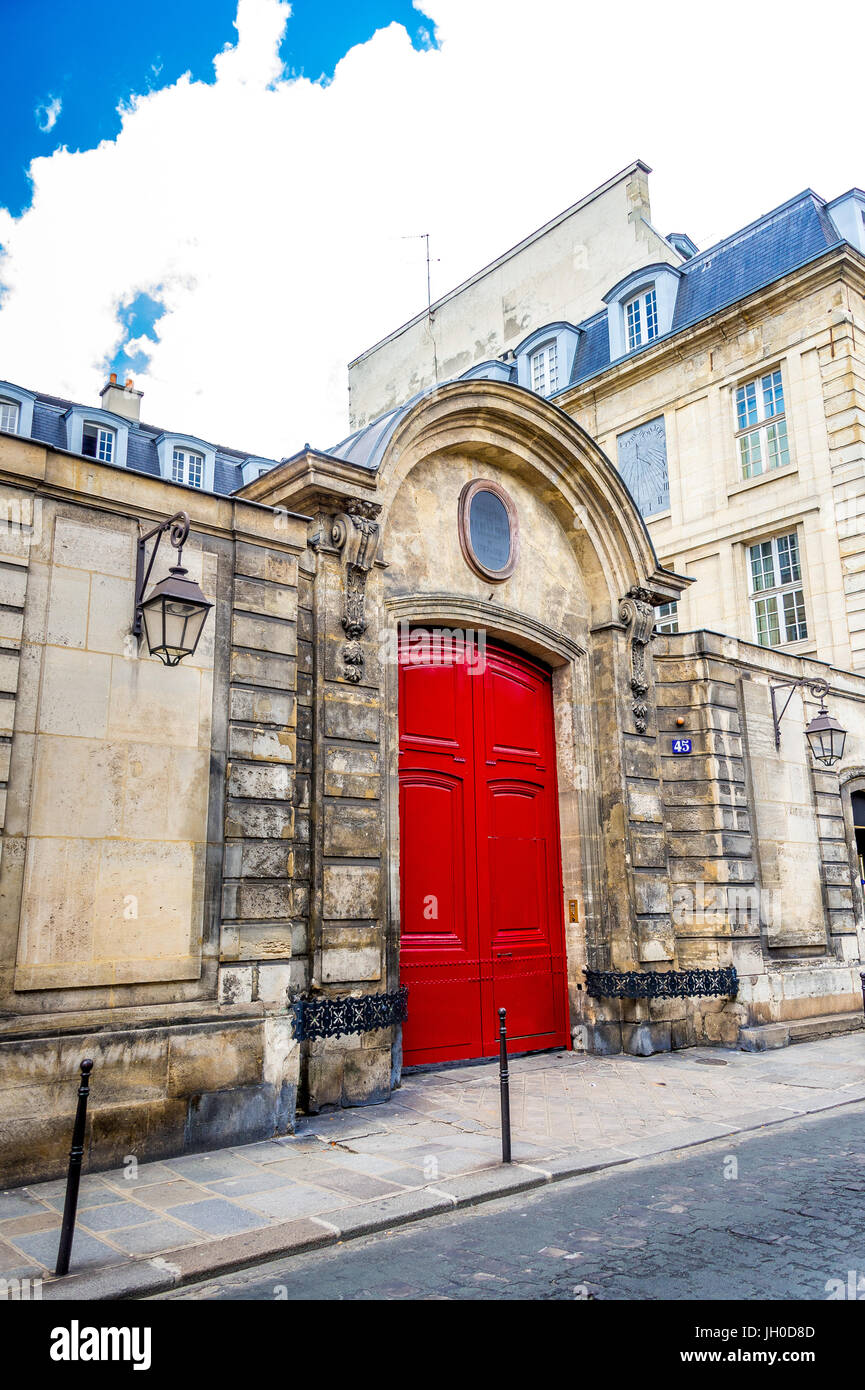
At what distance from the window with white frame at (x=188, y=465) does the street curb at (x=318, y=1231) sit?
45.3ft

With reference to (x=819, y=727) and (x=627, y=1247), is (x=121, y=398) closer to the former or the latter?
(x=819, y=727)

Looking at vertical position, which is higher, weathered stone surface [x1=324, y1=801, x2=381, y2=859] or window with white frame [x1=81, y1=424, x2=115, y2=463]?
window with white frame [x1=81, y1=424, x2=115, y2=463]

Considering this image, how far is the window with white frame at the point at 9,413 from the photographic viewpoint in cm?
1472

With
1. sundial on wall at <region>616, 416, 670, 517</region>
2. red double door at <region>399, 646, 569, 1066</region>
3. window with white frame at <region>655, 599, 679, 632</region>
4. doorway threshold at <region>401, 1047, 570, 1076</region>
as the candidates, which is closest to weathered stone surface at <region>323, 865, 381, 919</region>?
red double door at <region>399, 646, 569, 1066</region>

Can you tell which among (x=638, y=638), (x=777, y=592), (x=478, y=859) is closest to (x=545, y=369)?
(x=777, y=592)

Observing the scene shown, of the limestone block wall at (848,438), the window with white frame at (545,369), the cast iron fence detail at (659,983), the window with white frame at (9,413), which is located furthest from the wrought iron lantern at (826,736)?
the window with white frame at (9,413)

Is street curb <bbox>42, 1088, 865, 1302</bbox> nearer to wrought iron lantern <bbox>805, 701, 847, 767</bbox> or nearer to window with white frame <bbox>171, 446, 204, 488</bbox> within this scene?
wrought iron lantern <bbox>805, 701, 847, 767</bbox>

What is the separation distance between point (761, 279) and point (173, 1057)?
1550cm

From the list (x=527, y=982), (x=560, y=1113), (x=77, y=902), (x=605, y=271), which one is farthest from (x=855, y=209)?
(x=77, y=902)

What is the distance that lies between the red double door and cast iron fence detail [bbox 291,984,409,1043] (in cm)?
89

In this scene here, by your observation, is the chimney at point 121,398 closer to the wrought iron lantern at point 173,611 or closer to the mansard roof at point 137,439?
the mansard roof at point 137,439

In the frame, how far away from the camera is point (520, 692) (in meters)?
9.80

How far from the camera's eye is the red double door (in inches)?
330

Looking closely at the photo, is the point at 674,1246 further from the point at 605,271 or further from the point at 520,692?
the point at 605,271
